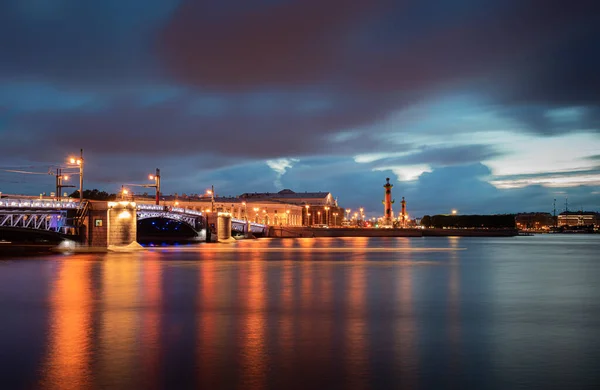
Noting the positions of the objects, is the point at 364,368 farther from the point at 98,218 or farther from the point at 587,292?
the point at 98,218

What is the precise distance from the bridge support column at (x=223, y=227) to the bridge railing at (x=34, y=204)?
1827 inches

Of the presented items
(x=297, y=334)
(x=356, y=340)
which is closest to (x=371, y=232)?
(x=297, y=334)

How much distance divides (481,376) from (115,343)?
8461mm

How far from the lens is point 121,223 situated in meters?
66.7

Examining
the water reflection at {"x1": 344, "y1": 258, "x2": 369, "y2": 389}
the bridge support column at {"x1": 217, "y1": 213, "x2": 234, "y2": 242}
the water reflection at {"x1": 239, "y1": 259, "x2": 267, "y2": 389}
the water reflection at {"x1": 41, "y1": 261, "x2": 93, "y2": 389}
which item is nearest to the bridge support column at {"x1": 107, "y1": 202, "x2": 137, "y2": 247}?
the water reflection at {"x1": 41, "y1": 261, "x2": 93, "y2": 389}

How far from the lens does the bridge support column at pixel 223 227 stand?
110m

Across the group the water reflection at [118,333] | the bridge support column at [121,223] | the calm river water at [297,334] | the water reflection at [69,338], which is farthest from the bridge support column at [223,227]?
the water reflection at [69,338]

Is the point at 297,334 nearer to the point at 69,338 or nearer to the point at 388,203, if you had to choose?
the point at 69,338

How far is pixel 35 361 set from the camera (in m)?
13.8

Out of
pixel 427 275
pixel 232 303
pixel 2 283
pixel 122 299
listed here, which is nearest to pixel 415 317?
pixel 232 303

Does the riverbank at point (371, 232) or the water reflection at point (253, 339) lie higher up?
the riverbank at point (371, 232)

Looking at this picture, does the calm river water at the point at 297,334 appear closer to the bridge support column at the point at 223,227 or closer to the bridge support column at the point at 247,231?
the bridge support column at the point at 223,227

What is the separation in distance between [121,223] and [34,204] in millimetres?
8995

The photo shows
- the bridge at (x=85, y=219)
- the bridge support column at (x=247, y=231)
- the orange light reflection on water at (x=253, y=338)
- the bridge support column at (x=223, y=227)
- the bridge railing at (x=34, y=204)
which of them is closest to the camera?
the orange light reflection on water at (x=253, y=338)
